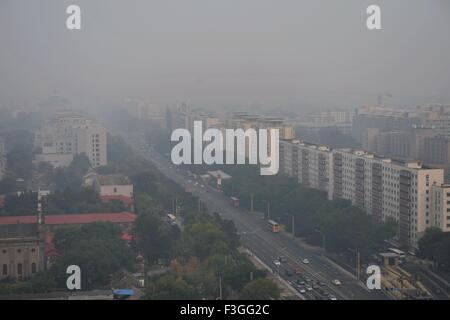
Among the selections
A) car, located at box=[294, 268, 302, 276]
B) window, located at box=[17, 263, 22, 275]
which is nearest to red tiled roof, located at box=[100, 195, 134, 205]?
window, located at box=[17, 263, 22, 275]

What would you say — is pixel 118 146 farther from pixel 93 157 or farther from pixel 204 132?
pixel 204 132

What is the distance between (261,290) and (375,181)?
3687 mm

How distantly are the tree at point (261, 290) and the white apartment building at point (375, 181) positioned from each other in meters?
2.51

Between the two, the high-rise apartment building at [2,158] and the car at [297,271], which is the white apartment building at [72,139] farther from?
the car at [297,271]

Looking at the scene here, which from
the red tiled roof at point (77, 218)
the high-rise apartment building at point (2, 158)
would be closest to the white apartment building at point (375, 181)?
the red tiled roof at point (77, 218)

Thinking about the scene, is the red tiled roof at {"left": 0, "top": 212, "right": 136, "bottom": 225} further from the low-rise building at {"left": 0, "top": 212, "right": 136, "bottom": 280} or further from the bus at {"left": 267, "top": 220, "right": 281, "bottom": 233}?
the bus at {"left": 267, "top": 220, "right": 281, "bottom": 233}

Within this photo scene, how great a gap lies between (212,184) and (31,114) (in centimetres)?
275

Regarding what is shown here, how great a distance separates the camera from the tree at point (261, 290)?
189 inches

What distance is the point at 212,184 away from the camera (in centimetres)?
1027

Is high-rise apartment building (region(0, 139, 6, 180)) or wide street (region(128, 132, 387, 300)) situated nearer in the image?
wide street (region(128, 132, 387, 300))

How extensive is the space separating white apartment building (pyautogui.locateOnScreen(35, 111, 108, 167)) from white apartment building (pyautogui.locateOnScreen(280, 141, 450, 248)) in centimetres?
274

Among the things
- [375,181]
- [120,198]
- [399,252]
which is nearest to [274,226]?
[375,181]

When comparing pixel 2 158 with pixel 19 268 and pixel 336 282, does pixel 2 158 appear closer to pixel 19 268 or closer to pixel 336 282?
pixel 19 268

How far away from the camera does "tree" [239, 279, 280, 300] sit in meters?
4.81
